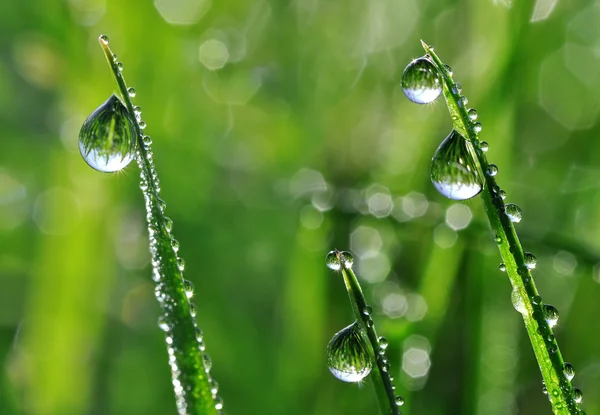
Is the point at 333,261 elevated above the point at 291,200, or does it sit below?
below

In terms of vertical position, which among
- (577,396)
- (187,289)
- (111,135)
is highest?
(111,135)

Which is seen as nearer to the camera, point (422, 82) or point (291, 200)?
point (422, 82)

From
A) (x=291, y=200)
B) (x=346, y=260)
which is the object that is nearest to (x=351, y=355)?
(x=346, y=260)

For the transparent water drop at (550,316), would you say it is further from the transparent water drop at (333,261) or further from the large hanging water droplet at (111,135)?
the large hanging water droplet at (111,135)

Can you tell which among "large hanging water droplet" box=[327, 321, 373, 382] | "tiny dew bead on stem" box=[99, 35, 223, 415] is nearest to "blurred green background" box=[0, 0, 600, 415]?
"large hanging water droplet" box=[327, 321, 373, 382]

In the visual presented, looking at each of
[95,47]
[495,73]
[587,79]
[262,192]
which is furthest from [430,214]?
[95,47]

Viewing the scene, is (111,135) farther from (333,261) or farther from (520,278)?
(520,278)

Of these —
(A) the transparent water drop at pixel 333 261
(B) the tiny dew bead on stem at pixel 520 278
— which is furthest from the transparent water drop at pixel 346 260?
(B) the tiny dew bead on stem at pixel 520 278
